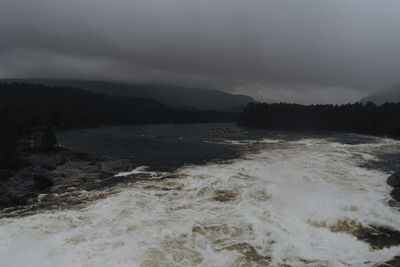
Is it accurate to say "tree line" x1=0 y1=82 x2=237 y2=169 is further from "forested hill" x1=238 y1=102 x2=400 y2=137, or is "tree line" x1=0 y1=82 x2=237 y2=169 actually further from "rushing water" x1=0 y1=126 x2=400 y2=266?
"forested hill" x1=238 y1=102 x2=400 y2=137

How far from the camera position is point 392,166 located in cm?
3709

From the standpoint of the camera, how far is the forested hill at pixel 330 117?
104500 millimetres

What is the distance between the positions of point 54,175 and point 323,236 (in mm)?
30069

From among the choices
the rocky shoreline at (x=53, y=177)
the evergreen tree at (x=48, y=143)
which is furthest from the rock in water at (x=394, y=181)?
the evergreen tree at (x=48, y=143)

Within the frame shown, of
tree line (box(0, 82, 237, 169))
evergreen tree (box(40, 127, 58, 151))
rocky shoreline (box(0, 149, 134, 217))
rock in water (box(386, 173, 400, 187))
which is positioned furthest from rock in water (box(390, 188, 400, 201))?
evergreen tree (box(40, 127, 58, 151))

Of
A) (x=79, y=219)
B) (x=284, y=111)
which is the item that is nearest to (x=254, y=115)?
(x=284, y=111)

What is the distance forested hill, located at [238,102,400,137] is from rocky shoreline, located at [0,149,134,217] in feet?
354

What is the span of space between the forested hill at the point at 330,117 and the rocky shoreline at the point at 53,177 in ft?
354

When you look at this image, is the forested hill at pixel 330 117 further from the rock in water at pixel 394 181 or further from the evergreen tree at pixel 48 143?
the evergreen tree at pixel 48 143

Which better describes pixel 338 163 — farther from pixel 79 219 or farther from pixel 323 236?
pixel 79 219

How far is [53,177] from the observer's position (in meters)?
28.5

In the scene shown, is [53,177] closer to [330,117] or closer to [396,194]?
[396,194]

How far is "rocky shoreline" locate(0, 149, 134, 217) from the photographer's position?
73.8 feet

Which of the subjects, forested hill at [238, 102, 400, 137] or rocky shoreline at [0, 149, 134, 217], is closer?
rocky shoreline at [0, 149, 134, 217]
